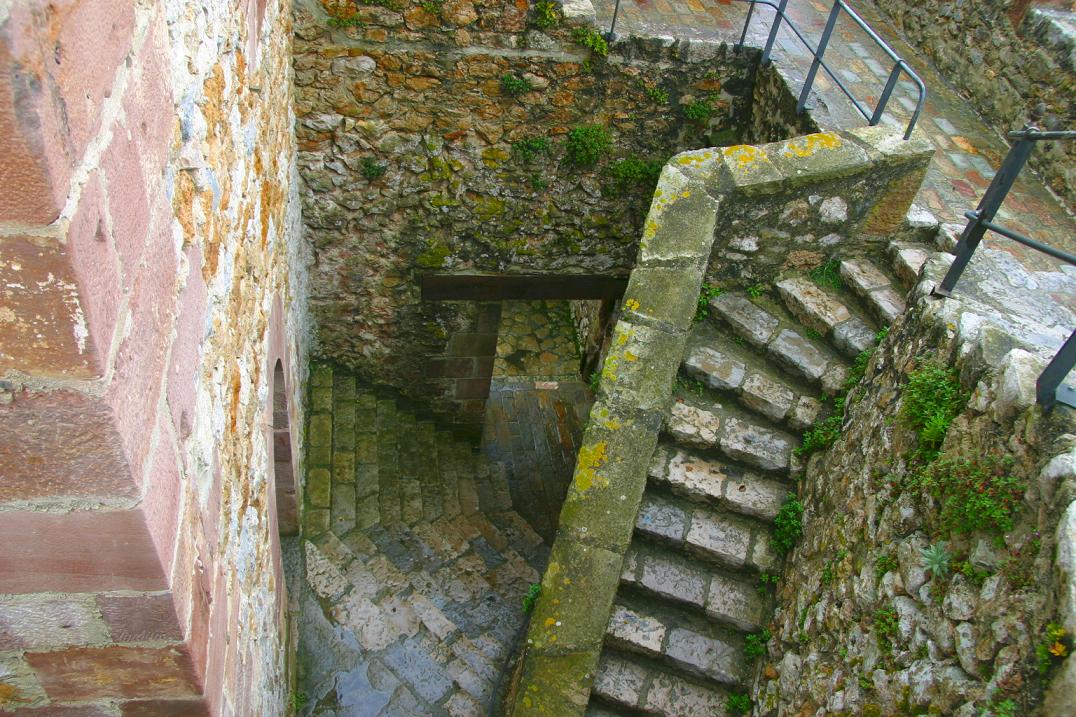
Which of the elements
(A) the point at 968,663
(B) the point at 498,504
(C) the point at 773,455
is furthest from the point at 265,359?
(B) the point at 498,504

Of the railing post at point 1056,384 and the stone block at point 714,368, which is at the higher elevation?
the railing post at point 1056,384

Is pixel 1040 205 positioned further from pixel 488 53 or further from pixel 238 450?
pixel 238 450

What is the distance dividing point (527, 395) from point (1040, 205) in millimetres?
5577

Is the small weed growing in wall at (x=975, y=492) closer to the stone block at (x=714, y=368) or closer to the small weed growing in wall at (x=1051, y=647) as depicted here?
the small weed growing in wall at (x=1051, y=647)

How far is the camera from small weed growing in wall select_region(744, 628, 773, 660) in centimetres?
381

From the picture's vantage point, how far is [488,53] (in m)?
5.15

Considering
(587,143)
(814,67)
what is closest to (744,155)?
(814,67)

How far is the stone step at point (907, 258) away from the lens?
4.23 meters

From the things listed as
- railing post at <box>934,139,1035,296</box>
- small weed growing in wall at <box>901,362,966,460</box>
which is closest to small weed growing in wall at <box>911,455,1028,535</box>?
small weed growing in wall at <box>901,362,966,460</box>

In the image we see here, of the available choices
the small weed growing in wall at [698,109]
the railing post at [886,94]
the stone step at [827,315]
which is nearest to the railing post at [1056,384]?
the stone step at [827,315]

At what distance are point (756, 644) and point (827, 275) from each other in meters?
2.14

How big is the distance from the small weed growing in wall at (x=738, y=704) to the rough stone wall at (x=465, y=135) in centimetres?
364

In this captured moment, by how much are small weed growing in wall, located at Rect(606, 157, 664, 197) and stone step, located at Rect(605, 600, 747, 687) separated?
327cm

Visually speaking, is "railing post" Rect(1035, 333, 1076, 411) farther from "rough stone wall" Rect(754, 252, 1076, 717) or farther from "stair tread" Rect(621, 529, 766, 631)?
"stair tread" Rect(621, 529, 766, 631)
